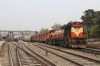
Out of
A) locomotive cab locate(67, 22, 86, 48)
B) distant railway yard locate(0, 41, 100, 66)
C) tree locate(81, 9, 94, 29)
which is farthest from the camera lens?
tree locate(81, 9, 94, 29)

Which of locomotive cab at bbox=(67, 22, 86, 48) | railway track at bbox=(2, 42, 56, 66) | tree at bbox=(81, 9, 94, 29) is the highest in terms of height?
tree at bbox=(81, 9, 94, 29)

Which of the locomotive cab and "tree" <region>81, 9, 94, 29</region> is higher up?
"tree" <region>81, 9, 94, 29</region>

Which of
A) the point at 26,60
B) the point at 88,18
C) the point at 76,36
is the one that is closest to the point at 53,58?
the point at 26,60

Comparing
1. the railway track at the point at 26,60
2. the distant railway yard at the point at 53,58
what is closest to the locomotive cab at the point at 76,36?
the distant railway yard at the point at 53,58

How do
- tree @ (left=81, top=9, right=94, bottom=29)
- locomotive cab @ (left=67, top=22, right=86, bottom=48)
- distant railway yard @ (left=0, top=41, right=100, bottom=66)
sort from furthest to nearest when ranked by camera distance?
tree @ (left=81, top=9, right=94, bottom=29) → locomotive cab @ (left=67, top=22, right=86, bottom=48) → distant railway yard @ (left=0, top=41, right=100, bottom=66)

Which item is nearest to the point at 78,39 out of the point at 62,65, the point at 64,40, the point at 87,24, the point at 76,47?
the point at 76,47

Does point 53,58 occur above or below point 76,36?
below

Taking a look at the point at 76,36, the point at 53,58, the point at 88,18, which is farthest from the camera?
the point at 88,18

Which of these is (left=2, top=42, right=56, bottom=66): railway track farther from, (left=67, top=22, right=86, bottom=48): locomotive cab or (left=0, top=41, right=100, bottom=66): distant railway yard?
(left=67, top=22, right=86, bottom=48): locomotive cab

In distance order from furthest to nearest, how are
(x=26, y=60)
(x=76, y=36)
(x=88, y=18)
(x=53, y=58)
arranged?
(x=88, y=18), (x=76, y=36), (x=53, y=58), (x=26, y=60)

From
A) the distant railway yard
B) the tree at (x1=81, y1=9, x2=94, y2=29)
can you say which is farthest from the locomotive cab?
the tree at (x1=81, y1=9, x2=94, y2=29)

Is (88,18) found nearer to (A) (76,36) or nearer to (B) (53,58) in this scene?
(A) (76,36)

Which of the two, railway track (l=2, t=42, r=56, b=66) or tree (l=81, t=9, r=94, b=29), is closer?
railway track (l=2, t=42, r=56, b=66)

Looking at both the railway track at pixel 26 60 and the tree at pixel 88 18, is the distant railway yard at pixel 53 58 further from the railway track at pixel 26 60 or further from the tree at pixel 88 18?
the tree at pixel 88 18
